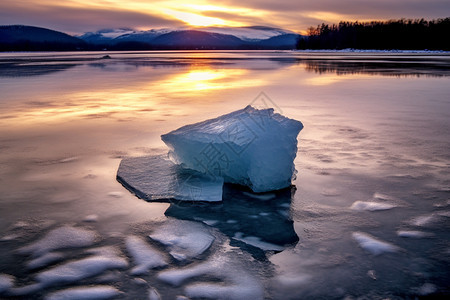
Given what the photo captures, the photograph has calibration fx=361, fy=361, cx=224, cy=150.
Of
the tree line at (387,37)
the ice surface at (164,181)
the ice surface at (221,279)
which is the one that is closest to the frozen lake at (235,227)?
the ice surface at (221,279)

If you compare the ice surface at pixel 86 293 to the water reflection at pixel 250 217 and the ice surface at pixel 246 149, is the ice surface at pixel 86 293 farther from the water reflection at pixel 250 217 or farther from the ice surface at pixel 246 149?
the ice surface at pixel 246 149

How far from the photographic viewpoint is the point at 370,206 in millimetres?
3264

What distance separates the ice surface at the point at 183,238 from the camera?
2549 mm

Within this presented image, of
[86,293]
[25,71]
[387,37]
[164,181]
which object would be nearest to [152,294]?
[86,293]

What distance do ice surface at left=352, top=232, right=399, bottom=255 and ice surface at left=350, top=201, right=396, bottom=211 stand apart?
52cm

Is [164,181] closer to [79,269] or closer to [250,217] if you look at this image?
[250,217]

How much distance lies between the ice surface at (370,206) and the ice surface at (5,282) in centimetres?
267

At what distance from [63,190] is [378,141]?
14.6 feet

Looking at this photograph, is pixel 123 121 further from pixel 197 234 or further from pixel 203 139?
pixel 197 234

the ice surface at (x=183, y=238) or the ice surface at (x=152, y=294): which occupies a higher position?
the ice surface at (x=183, y=238)

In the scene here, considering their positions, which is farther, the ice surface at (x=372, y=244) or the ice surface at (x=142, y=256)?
the ice surface at (x=372, y=244)

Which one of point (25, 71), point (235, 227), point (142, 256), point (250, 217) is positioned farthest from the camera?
point (25, 71)

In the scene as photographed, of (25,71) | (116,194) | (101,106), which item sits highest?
(25,71)

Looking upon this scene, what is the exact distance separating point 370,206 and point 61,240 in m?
2.61
